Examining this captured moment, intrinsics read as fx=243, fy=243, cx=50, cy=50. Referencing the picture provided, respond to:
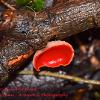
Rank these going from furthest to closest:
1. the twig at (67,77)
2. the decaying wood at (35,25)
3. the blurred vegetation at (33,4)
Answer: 1. the twig at (67,77)
2. the blurred vegetation at (33,4)
3. the decaying wood at (35,25)

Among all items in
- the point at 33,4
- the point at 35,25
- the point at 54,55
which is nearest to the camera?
the point at 35,25

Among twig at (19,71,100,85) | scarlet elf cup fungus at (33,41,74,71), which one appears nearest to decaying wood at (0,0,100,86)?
scarlet elf cup fungus at (33,41,74,71)

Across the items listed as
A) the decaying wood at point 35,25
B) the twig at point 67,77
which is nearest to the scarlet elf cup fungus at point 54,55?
the decaying wood at point 35,25

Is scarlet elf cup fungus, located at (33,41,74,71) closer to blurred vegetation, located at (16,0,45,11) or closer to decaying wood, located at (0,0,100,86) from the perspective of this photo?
decaying wood, located at (0,0,100,86)

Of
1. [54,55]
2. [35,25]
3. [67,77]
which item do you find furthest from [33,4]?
[67,77]

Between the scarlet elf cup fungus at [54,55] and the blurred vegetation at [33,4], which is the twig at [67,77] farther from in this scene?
the blurred vegetation at [33,4]

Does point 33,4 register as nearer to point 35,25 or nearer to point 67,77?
point 35,25
